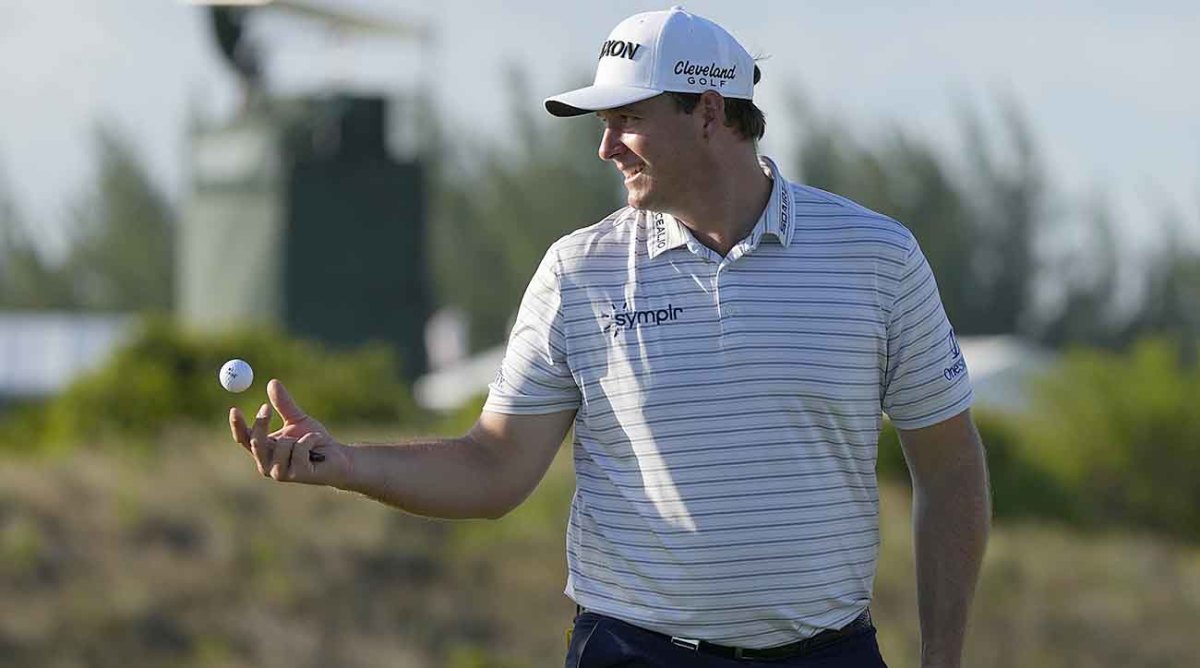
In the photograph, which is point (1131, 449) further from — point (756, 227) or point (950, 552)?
point (756, 227)

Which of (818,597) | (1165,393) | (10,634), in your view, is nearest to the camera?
(818,597)

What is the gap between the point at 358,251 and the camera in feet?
108

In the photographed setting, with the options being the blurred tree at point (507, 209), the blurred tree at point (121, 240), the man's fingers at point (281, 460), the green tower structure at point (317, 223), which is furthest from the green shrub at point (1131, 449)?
the blurred tree at point (121, 240)

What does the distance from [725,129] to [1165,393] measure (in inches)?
818

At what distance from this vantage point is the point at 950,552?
5035 mm

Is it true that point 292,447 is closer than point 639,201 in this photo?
Yes

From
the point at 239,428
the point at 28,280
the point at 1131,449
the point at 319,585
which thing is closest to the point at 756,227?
the point at 239,428

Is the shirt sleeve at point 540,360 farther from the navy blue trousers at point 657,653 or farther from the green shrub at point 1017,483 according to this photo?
the green shrub at point 1017,483

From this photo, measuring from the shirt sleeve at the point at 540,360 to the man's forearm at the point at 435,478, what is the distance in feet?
0.46

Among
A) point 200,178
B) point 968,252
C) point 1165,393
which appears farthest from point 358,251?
point 968,252

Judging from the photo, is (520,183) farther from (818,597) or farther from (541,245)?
(818,597)

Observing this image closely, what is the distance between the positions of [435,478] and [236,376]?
519mm

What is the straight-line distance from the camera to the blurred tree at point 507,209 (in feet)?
190

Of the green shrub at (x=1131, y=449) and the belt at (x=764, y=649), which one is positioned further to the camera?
the green shrub at (x=1131, y=449)
